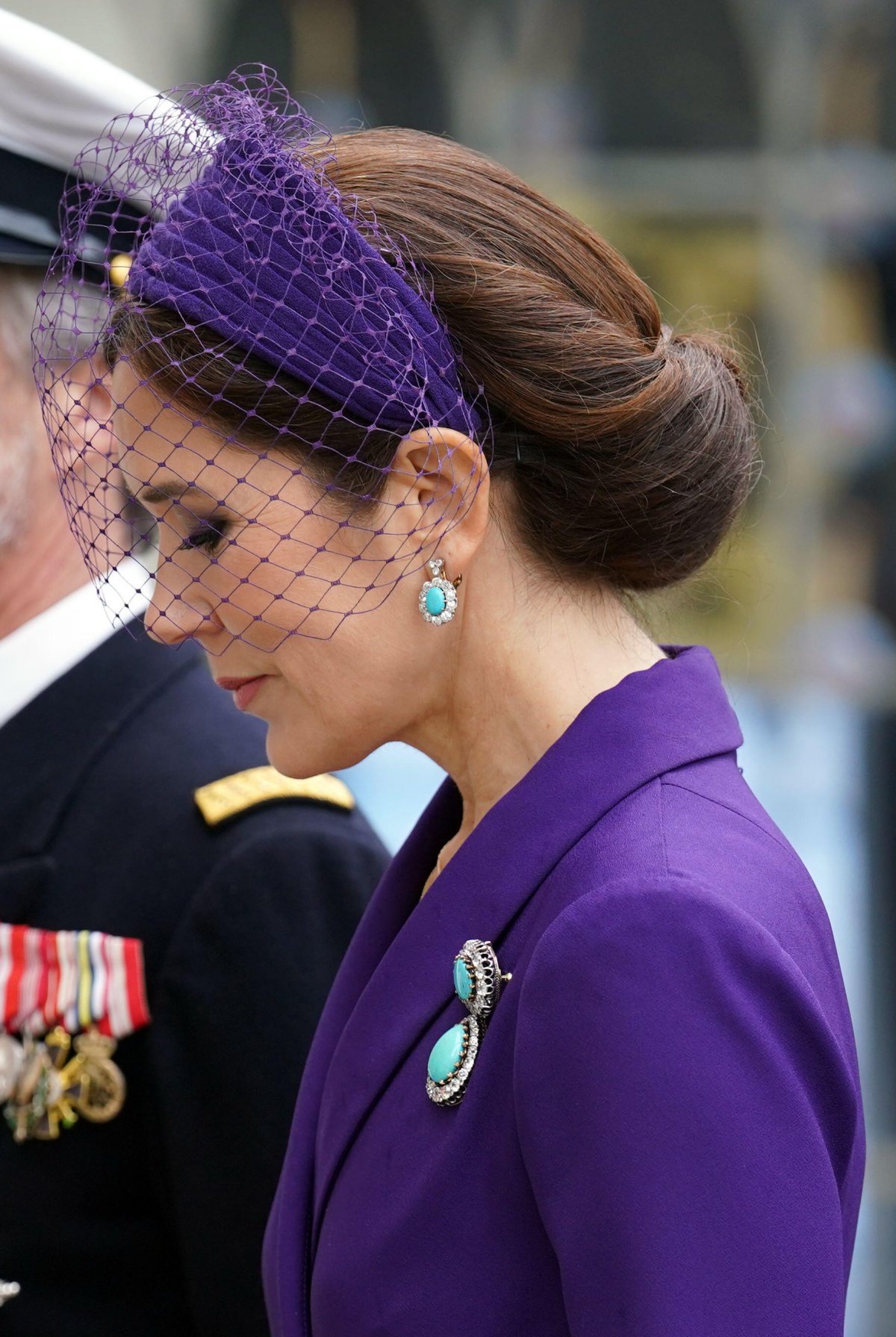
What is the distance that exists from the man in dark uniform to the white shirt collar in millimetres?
56

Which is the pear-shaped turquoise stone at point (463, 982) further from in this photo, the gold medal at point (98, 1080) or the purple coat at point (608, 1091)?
the gold medal at point (98, 1080)

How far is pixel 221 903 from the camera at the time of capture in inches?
51.4

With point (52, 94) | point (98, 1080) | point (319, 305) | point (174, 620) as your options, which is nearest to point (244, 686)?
point (174, 620)

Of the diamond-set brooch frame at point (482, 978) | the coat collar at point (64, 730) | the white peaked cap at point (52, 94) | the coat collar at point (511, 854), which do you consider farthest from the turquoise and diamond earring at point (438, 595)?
the white peaked cap at point (52, 94)

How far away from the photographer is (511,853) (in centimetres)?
101

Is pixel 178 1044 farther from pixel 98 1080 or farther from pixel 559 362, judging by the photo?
pixel 559 362

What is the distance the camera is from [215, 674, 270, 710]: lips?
1137 millimetres

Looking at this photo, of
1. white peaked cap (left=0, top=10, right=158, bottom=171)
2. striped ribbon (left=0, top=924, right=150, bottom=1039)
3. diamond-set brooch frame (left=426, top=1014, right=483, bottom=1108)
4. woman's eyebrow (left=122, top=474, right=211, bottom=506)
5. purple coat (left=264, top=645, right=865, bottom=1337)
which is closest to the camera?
purple coat (left=264, top=645, right=865, bottom=1337)

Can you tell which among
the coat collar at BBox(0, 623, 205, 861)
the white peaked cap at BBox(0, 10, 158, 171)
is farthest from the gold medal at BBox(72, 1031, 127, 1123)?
the white peaked cap at BBox(0, 10, 158, 171)

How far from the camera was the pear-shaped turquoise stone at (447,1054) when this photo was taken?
95 centimetres

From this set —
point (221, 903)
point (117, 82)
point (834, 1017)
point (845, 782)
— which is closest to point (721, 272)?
point (845, 782)

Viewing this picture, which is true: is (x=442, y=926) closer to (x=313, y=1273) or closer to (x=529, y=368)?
(x=313, y=1273)

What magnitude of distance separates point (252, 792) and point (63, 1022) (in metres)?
0.26

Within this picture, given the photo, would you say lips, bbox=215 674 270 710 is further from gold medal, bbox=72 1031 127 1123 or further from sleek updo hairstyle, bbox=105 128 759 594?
gold medal, bbox=72 1031 127 1123
